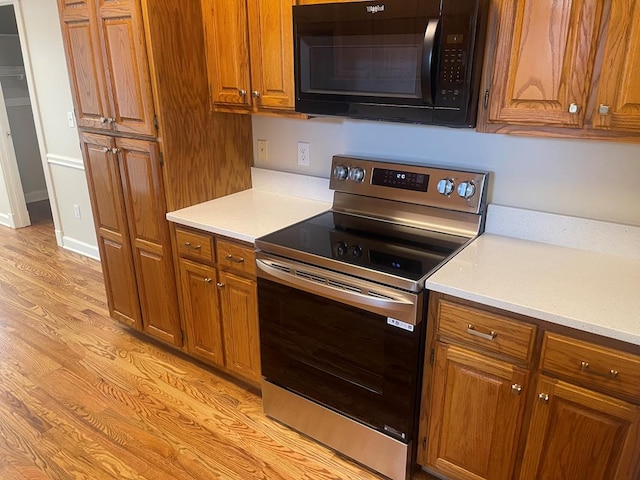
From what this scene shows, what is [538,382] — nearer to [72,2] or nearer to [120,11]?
[120,11]

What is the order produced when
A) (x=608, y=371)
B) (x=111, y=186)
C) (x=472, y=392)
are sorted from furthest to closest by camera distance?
(x=111, y=186) < (x=472, y=392) < (x=608, y=371)

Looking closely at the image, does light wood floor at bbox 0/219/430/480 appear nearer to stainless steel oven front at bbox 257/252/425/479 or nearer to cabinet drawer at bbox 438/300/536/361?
stainless steel oven front at bbox 257/252/425/479

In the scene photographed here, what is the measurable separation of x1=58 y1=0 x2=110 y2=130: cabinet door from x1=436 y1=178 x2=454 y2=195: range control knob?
5.40 ft

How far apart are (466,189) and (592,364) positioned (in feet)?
2.69

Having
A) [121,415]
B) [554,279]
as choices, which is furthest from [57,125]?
[554,279]

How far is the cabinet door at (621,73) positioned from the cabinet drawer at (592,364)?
65cm

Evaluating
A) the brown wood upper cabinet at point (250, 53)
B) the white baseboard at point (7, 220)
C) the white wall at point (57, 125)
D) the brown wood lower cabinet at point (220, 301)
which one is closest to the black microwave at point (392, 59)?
the brown wood upper cabinet at point (250, 53)

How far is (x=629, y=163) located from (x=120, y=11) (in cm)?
213

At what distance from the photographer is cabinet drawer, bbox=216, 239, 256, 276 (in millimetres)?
2082

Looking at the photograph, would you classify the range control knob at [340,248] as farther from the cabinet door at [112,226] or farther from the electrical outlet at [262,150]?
the cabinet door at [112,226]

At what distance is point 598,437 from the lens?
1429 millimetres

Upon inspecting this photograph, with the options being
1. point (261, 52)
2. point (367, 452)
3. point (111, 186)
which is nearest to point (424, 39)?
point (261, 52)

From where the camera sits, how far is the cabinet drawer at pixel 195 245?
2225 mm

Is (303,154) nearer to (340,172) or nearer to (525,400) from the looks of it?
(340,172)
